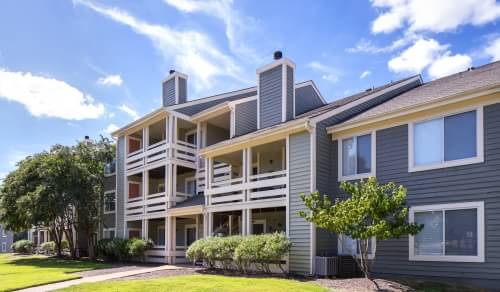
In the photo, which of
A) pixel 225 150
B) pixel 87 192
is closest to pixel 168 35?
pixel 225 150

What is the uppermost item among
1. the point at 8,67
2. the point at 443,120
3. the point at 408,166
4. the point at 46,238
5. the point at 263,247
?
the point at 8,67

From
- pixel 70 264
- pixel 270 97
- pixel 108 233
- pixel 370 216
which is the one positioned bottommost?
pixel 70 264

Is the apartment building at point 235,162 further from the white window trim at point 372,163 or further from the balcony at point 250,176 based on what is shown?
the white window trim at point 372,163

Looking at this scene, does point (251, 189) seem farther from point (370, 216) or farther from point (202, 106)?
point (202, 106)

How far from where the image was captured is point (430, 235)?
13.6 metres

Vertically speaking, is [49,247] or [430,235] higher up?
[430,235]

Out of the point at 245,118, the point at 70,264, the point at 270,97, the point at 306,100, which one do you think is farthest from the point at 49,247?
the point at 270,97

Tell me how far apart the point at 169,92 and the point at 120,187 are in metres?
7.52

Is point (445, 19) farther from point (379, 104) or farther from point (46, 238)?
point (46, 238)

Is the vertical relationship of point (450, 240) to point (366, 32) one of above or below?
below

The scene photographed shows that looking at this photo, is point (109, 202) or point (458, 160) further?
point (109, 202)

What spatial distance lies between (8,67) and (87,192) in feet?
35.3

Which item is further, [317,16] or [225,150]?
[225,150]

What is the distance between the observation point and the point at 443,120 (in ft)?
44.8
